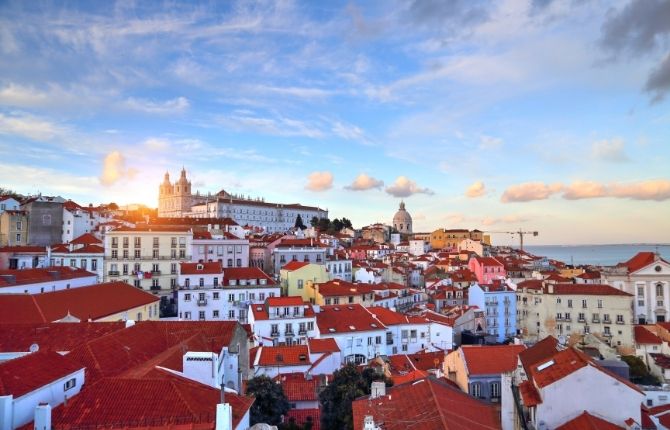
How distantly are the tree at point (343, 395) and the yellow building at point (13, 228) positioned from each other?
49713 mm

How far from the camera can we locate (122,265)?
45.8 meters

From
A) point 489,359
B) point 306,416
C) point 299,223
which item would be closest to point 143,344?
point 306,416

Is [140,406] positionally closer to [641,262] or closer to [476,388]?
[476,388]

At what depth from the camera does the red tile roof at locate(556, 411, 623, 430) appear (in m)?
13.1

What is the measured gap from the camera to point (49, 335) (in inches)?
754

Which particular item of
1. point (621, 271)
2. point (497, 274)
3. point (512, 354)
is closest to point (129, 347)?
point (512, 354)

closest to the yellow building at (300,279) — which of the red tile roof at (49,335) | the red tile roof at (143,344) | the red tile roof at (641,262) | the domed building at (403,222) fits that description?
the red tile roof at (143,344)

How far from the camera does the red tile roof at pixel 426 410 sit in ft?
41.3

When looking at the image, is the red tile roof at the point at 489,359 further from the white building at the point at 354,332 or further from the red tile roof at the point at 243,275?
the red tile roof at the point at 243,275

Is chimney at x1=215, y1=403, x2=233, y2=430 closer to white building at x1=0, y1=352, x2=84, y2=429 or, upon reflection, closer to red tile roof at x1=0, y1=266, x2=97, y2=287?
white building at x1=0, y1=352, x2=84, y2=429

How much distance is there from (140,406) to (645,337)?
134ft

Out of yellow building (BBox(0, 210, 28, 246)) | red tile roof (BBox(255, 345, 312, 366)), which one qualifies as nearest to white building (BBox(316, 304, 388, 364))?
red tile roof (BBox(255, 345, 312, 366))

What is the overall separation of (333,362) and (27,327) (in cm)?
1595

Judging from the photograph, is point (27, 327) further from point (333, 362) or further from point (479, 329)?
point (479, 329)
